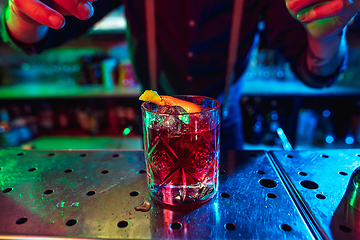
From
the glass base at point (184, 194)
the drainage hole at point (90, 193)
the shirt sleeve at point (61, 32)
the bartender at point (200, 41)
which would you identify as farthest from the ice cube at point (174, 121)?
the shirt sleeve at point (61, 32)

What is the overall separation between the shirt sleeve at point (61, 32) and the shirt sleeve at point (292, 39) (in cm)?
72

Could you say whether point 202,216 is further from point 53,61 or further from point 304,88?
A: point 53,61

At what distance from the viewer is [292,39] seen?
1059 millimetres

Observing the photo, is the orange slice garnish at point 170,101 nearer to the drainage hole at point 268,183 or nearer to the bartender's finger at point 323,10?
the drainage hole at point 268,183

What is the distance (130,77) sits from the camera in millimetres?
2119

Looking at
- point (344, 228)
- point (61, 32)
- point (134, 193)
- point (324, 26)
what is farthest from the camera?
point (61, 32)

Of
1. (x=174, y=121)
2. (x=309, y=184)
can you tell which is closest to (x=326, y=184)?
(x=309, y=184)

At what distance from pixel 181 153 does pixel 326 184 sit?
34 centimetres

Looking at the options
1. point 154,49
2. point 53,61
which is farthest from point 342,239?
point 53,61

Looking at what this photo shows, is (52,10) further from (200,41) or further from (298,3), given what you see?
(200,41)

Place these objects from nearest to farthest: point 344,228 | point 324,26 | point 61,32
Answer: point 344,228
point 324,26
point 61,32

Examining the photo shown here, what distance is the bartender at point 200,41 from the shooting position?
0.98m

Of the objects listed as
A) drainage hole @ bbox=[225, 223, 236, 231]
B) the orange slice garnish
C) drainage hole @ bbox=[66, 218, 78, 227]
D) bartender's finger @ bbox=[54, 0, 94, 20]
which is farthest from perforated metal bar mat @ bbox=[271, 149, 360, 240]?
bartender's finger @ bbox=[54, 0, 94, 20]

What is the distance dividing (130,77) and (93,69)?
344 mm
